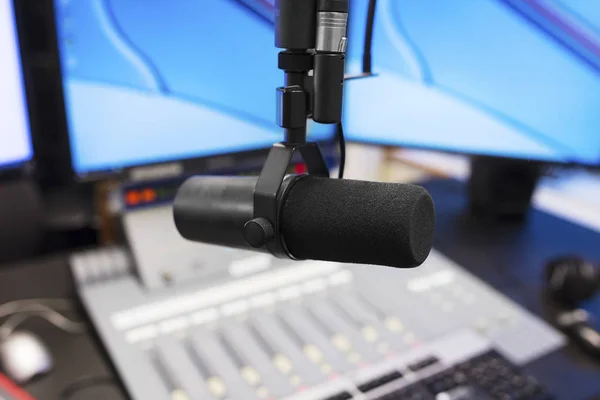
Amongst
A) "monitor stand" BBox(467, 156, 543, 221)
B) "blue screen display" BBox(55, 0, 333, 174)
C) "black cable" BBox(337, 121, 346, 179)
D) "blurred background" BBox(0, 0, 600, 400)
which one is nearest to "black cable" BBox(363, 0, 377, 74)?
"black cable" BBox(337, 121, 346, 179)

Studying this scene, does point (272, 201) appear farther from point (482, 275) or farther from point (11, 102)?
point (482, 275)

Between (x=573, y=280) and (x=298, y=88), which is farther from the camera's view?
(x=573, y=280)

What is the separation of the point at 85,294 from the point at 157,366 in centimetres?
18

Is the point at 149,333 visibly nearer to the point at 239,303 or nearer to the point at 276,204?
the point at 239,303

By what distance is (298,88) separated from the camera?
35 centimetres

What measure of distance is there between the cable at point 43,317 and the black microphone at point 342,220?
421 millimetres

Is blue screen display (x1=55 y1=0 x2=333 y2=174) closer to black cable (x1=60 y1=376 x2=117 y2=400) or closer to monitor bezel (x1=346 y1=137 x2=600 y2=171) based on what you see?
monitor bezel (x1=346 y1=137 x2=600 y2=171)

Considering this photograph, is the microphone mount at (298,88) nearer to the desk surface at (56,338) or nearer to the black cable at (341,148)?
the black cable at (341,148)

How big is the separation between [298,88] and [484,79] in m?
0.57

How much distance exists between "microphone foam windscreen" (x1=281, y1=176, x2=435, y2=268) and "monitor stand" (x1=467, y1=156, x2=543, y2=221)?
28.8 inches

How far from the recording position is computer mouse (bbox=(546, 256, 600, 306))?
78 cm

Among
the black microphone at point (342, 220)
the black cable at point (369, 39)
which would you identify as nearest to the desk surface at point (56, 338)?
the black microphone at point (342, 220)

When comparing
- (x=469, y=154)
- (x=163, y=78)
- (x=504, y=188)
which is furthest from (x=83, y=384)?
(x=504, y=188)

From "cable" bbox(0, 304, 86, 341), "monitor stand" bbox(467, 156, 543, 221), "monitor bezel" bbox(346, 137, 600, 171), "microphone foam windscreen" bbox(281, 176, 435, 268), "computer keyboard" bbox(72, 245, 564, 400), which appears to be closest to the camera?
"microphone foam windscreen" bbox(281, 176, 435, 268)
